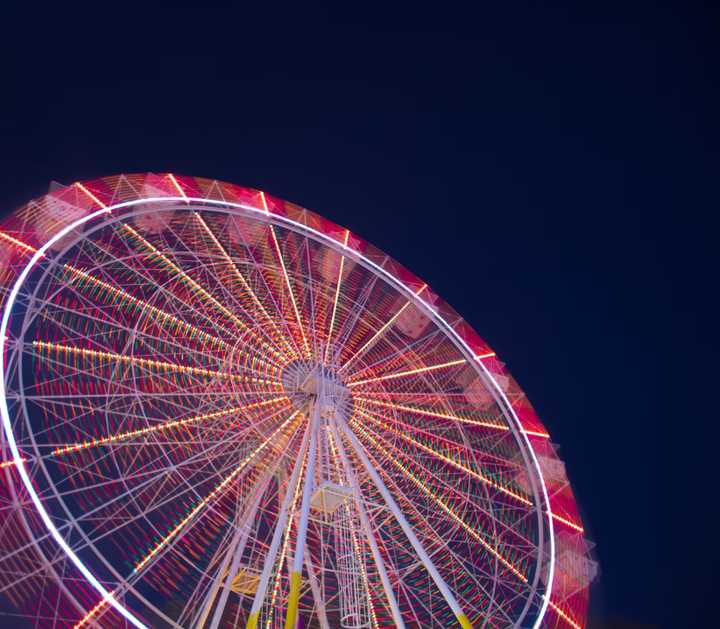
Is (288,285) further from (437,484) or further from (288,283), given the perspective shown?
(437,484)

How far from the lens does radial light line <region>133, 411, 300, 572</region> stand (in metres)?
15.4

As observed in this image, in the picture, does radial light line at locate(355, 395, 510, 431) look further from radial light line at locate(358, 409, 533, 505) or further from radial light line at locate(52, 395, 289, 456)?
radial light line at locate(52, 395, 289, 456)

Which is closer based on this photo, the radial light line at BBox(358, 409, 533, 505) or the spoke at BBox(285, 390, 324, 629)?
the spoke at BBox(285, 390, 324, 629)

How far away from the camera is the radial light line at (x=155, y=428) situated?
14.8 m

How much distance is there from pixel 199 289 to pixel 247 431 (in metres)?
3.71

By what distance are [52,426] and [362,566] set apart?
299 inches

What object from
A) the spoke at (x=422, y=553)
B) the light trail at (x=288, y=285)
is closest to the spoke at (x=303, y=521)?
the spoke at (x=422, y=553)

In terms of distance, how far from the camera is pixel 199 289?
18.4m

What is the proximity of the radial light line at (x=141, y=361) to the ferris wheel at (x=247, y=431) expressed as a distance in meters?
0.05

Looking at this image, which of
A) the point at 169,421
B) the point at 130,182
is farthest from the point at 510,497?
the point at 130,182

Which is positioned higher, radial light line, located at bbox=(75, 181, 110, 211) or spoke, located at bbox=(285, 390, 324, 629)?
radial light line, located at bbox=(75, 181, 110, 211)

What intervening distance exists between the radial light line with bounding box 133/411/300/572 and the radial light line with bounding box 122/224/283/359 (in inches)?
81.0

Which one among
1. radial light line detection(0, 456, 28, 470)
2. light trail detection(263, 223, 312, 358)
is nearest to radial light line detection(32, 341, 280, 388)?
light trail detection(263, 223, 312, 358)

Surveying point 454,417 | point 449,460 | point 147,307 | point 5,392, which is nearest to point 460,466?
point 449,460
